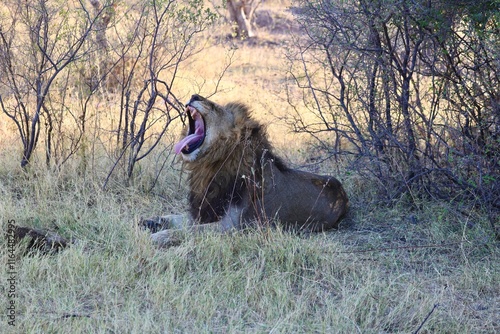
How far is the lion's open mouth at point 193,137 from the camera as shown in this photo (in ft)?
18.8

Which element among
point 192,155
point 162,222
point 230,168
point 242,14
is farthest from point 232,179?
point 242,14

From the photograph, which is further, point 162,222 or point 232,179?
point 162,222

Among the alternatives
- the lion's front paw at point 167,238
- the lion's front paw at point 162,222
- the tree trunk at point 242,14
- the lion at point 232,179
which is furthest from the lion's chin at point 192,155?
the tree trunk at point 242,14

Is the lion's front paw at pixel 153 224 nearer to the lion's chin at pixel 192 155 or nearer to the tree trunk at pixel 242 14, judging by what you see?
the lion's chin at pixel 192 155

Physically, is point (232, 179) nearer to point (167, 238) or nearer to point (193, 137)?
point (193, 137)

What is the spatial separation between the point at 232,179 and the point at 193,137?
437mm

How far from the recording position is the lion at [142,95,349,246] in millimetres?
5734

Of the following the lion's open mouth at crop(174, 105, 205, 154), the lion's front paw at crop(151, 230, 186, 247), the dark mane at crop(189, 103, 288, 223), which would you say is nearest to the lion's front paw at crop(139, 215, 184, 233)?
the dark mane at crop(189, 103, 288, 223)

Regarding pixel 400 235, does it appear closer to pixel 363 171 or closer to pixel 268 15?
pixel 363 171

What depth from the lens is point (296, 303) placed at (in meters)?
4.34

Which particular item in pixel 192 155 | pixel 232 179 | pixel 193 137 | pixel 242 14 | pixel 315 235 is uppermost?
pixel 242 14

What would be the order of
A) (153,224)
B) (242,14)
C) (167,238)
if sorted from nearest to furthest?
(167,238) < (153,224) < (242,14)

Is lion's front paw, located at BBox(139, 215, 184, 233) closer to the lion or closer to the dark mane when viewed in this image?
the lion

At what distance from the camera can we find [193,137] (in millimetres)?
5801
